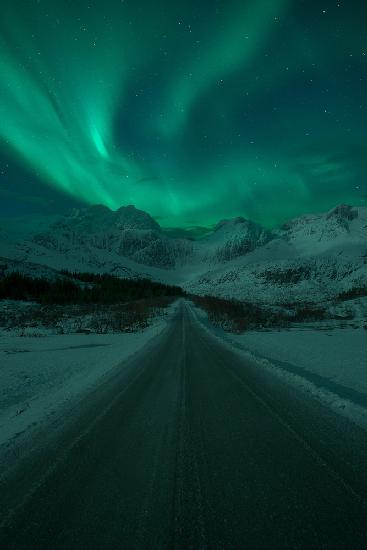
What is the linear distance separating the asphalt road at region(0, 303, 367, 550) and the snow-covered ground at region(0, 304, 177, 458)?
26.7 inches

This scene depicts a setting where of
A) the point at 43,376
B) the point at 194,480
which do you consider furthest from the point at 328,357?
the point at 43,376

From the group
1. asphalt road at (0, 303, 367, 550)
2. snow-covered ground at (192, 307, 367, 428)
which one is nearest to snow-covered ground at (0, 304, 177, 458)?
asphalt road at (0, 303, 367, 550)

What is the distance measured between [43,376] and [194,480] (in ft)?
20.2

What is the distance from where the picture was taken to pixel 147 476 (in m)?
2.96

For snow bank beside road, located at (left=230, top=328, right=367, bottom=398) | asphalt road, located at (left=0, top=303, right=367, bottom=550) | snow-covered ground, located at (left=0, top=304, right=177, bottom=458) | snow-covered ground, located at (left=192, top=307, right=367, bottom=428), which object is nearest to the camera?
asphalt road, located at (left=0, top=303, right=367, bottom=550)

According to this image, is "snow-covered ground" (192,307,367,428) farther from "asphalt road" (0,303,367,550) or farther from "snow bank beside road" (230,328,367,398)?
"asphalt road" (0,303,367,550)

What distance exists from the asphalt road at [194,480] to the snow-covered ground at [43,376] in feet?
2.22

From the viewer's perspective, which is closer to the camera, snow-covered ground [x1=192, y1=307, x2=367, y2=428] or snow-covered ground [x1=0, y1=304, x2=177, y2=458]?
snow-covered ground [x1=0, y1=304, x2=177, y2=458]

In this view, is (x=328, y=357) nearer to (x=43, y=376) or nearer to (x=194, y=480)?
(x=194, y=480)

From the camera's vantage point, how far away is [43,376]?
7.65m

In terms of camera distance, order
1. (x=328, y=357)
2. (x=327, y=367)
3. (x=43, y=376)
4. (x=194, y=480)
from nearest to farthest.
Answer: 1. (x=194, y=480)
2. (x=43, y=376)
3. (x=327, y=367)
4. (x=328, y=357)

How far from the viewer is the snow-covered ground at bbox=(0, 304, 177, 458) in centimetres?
472

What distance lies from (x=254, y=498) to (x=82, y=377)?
5.87 m

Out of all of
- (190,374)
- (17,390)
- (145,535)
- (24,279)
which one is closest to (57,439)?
(145,535)
